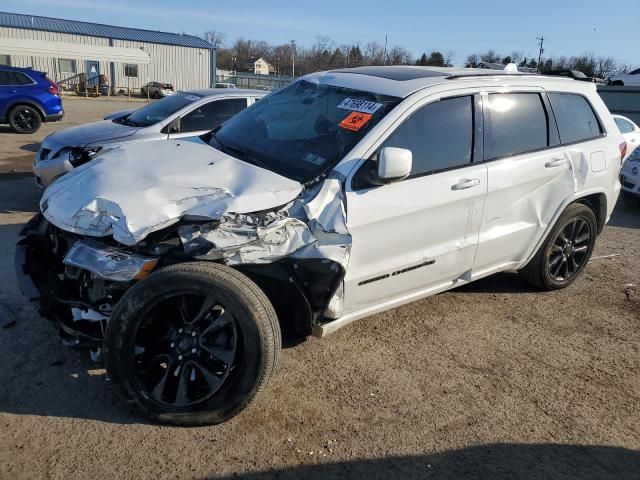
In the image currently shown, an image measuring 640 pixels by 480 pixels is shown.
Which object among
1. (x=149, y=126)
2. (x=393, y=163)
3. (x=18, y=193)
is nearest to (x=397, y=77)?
(x=393, y=163)

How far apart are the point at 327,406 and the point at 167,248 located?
130 cm

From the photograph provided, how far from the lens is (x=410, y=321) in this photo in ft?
13.8

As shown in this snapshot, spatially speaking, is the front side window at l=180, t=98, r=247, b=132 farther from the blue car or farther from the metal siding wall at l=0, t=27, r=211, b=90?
the metal siding wall at l=0, t=27, r=211, b=90

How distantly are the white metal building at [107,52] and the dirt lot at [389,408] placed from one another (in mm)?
44232

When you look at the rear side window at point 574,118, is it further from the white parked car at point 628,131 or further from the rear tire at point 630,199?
the white parked car at point 628,131

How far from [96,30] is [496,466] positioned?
5401 centimetres

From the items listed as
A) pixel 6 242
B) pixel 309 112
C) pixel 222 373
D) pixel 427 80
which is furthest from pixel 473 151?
pixel 6 242

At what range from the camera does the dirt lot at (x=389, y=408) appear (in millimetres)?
2664

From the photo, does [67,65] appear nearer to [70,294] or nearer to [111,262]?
[70,294]

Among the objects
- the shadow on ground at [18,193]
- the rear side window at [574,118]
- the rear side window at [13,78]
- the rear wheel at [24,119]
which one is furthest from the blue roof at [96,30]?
the rear side window at [574,118]

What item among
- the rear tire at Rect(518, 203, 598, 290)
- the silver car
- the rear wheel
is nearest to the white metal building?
the rear wheel

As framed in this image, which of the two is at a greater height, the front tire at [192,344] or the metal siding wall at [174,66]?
the metal siding wall at [174,66]

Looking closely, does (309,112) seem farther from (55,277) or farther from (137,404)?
(137,404)

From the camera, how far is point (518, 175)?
4031 millimetres
